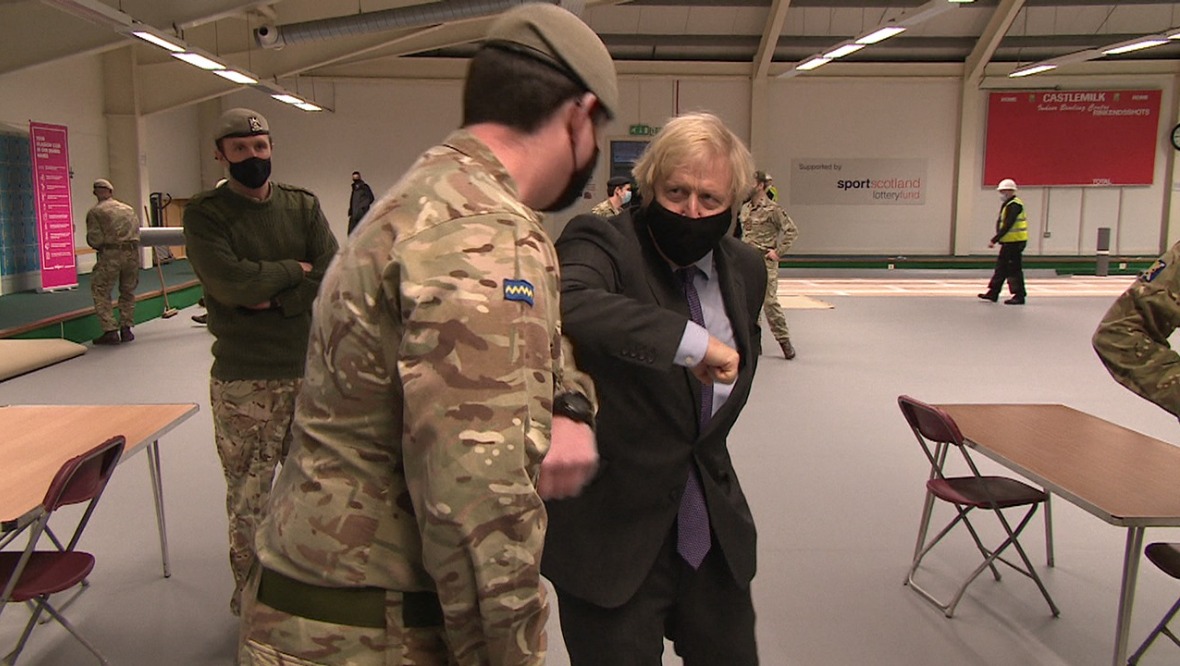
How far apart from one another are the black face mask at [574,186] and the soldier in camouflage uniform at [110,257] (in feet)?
29.2

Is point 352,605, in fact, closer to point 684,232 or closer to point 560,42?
point 560,42

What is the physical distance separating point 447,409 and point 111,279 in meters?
9.20

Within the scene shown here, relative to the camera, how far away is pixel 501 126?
107 centimetres

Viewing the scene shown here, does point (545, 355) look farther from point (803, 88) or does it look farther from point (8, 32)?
point (803, 88)

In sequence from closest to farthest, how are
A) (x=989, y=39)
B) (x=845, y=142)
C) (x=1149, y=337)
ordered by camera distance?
1. (x=1149, y=337)
2. (x=989, y=39)
3. (x=845, y=142)

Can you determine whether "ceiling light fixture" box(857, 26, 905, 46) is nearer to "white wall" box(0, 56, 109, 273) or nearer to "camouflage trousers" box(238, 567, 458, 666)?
"white wall" box(0, 56, 109, 273)

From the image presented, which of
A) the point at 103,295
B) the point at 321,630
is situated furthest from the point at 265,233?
the point at 103,295

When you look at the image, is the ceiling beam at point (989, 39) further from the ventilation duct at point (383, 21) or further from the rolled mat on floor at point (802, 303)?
the ventilation duct at point (383, 21)

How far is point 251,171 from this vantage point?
281 cm

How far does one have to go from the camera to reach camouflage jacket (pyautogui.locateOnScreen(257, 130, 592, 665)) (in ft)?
2.99

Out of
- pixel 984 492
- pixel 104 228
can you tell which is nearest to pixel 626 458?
pixel 984 492

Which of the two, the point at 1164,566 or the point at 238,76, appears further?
the point at 238,76

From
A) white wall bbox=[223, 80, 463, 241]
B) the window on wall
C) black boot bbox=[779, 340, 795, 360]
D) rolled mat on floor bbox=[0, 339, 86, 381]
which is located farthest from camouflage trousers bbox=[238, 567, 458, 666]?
white wall bbox=[223, 80, 463, 241]

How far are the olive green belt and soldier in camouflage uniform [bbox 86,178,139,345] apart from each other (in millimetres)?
8910
